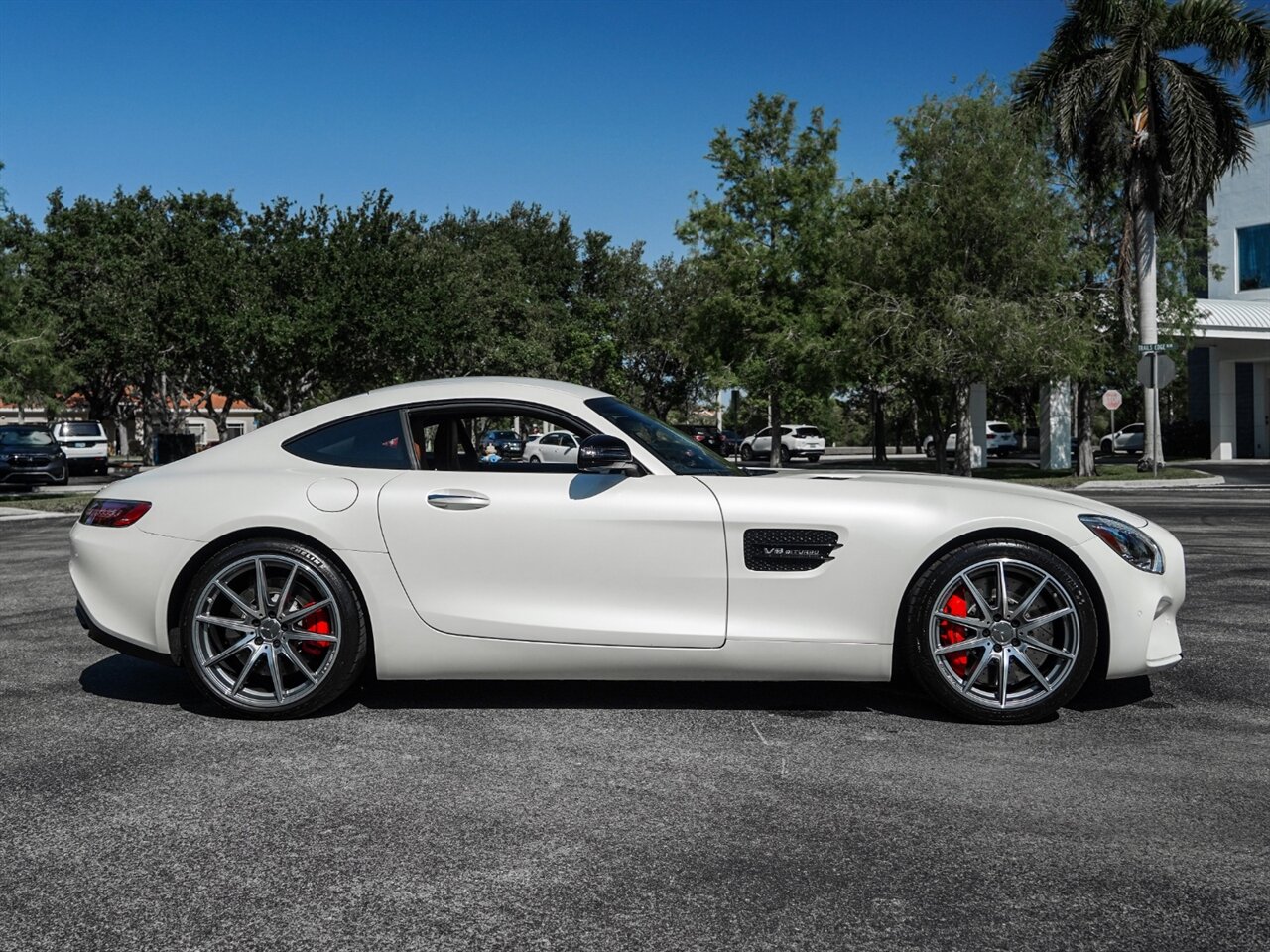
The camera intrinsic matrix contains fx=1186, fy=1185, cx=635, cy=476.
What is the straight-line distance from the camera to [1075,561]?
15.6ft

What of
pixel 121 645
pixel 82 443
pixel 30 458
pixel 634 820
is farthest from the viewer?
pixel 82 443

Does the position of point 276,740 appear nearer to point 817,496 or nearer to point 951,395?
point 817,496

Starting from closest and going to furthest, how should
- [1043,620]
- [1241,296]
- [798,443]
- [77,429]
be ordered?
[1043,620]
[77,429]
[1241,296]
[798,443]

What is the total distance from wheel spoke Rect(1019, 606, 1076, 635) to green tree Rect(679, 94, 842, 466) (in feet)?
102

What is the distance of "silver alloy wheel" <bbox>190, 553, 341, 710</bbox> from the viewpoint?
4.91m

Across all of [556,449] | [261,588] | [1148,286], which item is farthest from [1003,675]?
[1148,286]

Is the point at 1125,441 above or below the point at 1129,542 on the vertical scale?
below

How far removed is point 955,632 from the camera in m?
4.76

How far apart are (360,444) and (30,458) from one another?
27068 mm

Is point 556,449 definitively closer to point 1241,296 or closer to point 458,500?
point 458,500

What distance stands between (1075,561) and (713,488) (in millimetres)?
1476

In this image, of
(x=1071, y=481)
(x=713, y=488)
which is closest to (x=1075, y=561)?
(x=713, y=488)

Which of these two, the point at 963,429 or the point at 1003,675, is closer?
the point at 1003,675

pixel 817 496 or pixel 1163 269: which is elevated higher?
pixel 1163 269
